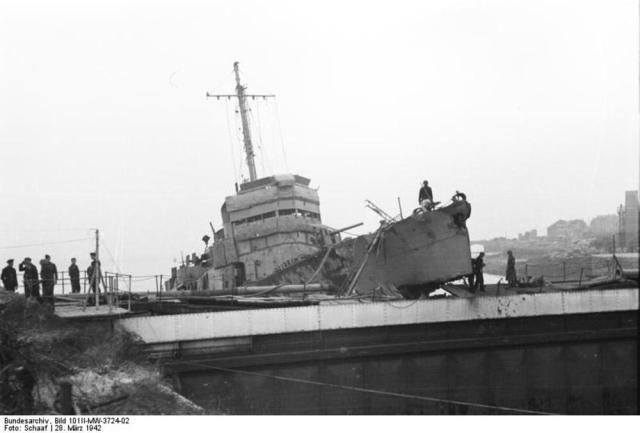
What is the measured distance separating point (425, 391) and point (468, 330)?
1.68 m

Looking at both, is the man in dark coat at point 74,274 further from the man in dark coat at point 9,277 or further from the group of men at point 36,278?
the man in dark coat at point 9,277

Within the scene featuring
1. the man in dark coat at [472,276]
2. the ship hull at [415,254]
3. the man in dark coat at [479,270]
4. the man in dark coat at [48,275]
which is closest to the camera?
the man in dark coat at [48,275]

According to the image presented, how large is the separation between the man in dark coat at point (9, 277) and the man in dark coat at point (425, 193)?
10.4 m

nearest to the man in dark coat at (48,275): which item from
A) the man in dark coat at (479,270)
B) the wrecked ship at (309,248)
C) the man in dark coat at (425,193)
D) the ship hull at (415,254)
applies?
the wrecked ship at (309,248)

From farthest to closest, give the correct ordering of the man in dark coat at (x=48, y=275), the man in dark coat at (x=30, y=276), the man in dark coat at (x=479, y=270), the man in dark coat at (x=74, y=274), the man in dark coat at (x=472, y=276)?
the man in dark coat at (x=74, y=274), the man in dark coat at (x=479, y=270), the man in dark coat at (x=472, y=276), the man in dark coat at (x=48, y=275), the man in dark coat at (x=30, y=276)

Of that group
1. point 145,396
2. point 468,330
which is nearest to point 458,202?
point 468,330

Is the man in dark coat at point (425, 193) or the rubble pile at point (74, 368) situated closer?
the rubble pile at point (74, 368)

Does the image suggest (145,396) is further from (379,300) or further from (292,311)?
(379,300)

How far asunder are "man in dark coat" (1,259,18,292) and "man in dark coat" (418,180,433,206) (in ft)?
34.0

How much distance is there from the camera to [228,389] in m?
11.1

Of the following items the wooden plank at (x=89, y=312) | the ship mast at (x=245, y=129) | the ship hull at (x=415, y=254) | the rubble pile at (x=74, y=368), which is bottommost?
the rubble pile at (x=74, y=368)

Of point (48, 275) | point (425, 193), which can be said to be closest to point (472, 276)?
point (425, 193)

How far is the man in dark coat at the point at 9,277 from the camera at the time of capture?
44.4ft

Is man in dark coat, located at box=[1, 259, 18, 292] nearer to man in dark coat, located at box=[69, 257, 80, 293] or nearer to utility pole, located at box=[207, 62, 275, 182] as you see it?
man in dark coat, located at box=[69, 257, 80, 293]
